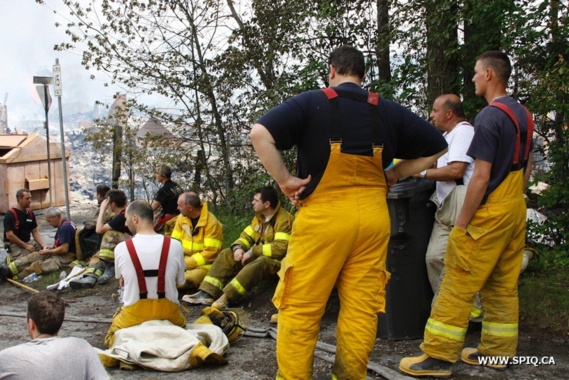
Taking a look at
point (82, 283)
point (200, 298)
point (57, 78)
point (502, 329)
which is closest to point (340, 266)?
point (502, 329)

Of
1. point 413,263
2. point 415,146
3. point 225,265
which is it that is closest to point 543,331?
point 413,263

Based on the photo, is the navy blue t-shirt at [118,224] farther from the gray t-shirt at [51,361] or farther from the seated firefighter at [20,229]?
the gray t-shirt at [51,361]

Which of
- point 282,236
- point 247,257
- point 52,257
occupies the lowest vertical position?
point 52,257

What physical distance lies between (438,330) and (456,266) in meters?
0.44

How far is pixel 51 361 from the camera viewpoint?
3.18 meters

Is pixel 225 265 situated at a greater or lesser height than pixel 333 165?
lesser

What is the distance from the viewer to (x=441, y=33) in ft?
24.9

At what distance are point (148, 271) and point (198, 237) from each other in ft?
8.13

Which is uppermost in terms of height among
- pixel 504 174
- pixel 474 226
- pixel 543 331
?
pixel 504 174

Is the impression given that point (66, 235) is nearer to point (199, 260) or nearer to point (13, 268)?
point (13, 268)

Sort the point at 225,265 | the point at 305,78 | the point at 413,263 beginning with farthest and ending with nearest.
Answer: the point at 305,78, the point at 225,265, the point at 413,263

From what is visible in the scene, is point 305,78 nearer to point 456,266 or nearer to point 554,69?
point 554,69

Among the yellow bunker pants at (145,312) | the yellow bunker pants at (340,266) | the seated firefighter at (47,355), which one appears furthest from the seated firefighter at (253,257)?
the seated firefighter at (47,355)

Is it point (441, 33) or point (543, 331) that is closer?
A: point (543, 331)
